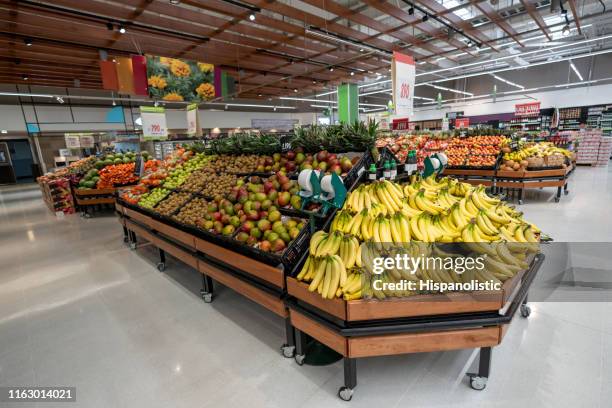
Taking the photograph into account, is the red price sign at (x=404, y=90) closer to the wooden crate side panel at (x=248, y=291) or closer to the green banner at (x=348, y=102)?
the wooden crate side panel at (x=248, y=291)

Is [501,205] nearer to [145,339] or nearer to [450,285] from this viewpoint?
[450,285]

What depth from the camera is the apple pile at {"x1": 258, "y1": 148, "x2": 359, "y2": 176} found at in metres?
2.62

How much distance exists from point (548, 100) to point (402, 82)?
1806cm

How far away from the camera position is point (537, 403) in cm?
168

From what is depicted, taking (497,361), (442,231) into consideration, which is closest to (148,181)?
(442,231)

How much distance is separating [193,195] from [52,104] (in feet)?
57.2

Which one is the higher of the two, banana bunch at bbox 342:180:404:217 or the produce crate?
banana bunch at bbox 342:180:404:217

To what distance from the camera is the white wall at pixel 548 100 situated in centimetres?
1566

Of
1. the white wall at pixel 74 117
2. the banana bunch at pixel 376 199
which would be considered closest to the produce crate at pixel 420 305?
the banana bunch at pixel 376 199

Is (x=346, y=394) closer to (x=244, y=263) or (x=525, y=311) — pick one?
(x=244, y=263)

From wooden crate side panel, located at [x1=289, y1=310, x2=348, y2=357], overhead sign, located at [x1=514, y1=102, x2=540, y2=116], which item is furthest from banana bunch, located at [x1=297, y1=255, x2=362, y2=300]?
overhead sign, located at [x1=514, y1=102, x2=540, y2=116]

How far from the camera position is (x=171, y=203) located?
3846mm

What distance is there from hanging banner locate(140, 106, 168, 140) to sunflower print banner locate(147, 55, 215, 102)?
2.02 m

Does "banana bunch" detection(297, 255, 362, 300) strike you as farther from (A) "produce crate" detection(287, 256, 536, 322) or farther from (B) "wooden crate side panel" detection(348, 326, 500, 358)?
(B) "wooden crate side panel" detection(348, 326, 500, 358)
